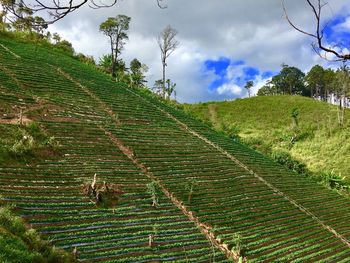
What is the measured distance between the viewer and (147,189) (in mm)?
20312

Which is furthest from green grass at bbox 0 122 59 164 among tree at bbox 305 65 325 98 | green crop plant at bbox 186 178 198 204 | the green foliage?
tree at bbox 305 65 325 98

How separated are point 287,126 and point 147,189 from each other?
36472 mm

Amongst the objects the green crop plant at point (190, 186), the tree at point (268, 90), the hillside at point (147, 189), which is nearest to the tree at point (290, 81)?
the tree at point (268, 90)

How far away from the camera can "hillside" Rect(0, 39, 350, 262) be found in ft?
50.5

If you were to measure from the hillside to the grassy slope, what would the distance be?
34.1 ft

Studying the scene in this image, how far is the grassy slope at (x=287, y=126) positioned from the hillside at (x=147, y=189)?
34.1 ft

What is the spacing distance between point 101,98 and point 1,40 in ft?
52.7

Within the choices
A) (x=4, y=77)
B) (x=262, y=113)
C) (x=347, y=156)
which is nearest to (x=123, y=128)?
(x=4, y=77)

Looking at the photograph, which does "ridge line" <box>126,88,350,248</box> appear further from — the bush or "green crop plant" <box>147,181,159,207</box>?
"green crop plant" <box>147,181,159,207</box>

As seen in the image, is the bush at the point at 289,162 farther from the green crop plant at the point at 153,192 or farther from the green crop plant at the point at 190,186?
the green crop plant at the point at 153,192

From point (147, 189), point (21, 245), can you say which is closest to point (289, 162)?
point (147, 189)

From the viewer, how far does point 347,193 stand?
35.2 metres

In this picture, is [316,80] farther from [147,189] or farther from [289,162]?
[147,189]

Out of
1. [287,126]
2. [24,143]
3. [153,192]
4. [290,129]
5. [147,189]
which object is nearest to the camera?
[153,192]
